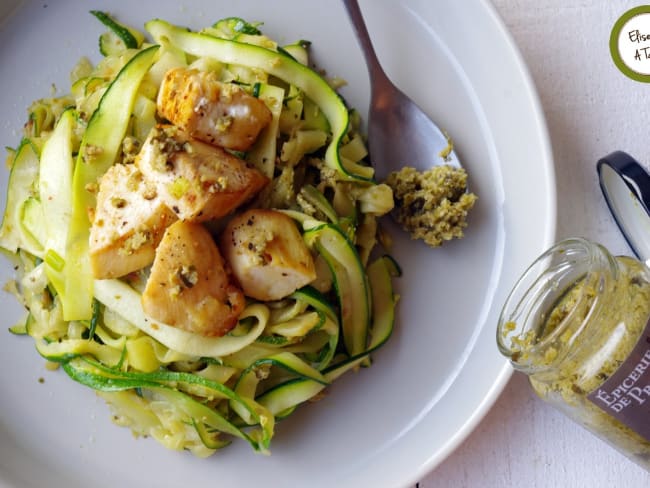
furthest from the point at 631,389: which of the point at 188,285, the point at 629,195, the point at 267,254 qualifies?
the point at 188,285

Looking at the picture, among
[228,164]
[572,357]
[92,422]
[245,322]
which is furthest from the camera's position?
[92,422]

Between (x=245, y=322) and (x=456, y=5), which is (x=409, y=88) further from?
(x=245, y=322)

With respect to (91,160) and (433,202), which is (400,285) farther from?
(91,160)

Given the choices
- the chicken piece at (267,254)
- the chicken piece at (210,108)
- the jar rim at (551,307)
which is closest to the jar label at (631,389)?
the jar rim at (551,307)

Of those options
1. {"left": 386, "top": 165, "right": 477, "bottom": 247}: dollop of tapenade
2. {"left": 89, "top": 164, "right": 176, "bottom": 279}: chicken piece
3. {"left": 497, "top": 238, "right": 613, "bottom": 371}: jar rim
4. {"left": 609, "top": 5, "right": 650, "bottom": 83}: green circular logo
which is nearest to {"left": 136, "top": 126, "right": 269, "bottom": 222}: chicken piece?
{"left": 89, "top": 164, "right": 176, "bottom": 279}: chicken piece

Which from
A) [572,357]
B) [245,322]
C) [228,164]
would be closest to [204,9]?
[228,164]

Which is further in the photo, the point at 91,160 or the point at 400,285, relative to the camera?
the point at 400,285
